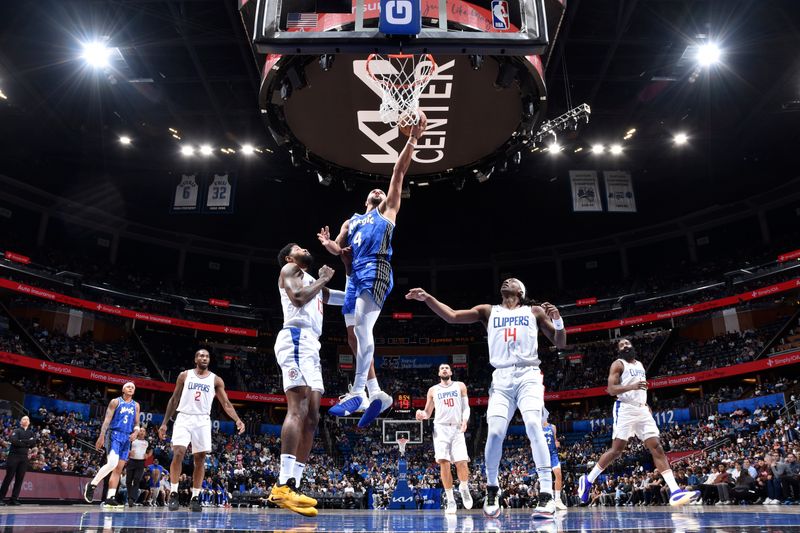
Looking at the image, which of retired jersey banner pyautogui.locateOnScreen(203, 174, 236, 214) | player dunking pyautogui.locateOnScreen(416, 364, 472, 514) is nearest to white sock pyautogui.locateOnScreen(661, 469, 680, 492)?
player dunking pyautogui.locateOnScreen(416, 364, 472, 514)

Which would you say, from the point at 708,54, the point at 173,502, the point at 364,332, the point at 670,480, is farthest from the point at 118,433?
the point at 708,54

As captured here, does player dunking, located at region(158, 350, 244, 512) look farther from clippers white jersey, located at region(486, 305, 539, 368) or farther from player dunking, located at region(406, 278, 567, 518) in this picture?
clippers white jersey, located at region(486, 305, 539, 368)

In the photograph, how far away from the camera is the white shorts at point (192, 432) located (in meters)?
8.91

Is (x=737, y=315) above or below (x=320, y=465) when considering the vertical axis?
above

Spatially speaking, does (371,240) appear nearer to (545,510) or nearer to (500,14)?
(545,510)

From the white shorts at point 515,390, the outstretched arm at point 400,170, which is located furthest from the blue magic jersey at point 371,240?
the white shorts at point 515,390

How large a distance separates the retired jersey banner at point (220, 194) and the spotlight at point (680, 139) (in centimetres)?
1855

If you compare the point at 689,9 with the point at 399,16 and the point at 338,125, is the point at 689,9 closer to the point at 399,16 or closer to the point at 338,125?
the point at 338,125

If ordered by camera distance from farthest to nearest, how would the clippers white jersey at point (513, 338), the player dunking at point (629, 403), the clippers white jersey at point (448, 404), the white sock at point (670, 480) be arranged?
the clippers white jersey at point (448, 404)
the player dunking at point (629, 403)
the white sock at point (670, 480)
the clippers white jersey at point (513, 338)

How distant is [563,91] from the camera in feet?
72.9

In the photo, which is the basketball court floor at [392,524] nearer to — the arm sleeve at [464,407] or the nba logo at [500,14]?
the arm sleeve at [464,407]

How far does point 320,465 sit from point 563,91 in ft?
65.3

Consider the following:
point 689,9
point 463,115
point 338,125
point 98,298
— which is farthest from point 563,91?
point 98,298

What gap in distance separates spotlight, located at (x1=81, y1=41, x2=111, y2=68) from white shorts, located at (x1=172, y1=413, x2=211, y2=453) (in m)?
15.3
